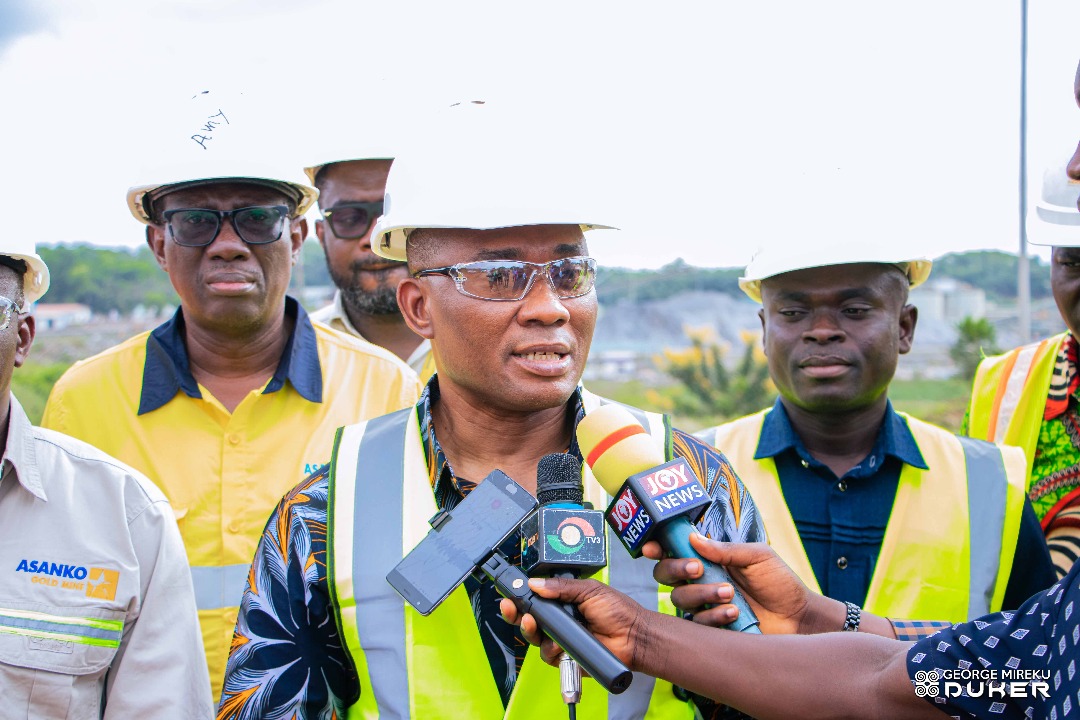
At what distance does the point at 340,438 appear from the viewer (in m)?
2.92

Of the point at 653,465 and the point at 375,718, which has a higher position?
the point at 653,465

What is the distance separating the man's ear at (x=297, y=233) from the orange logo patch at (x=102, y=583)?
5.85ft

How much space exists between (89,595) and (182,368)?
1.42 m

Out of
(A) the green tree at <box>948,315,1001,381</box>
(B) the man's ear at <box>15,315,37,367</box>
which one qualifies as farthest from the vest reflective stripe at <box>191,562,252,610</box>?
(A) the green tree at <box>948,315,1001,381</box>

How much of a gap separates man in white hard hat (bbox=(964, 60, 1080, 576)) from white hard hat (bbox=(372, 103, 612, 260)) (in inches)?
90.2

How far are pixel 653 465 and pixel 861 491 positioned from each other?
178 centimetres

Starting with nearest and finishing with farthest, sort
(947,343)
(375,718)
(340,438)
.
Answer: (375,718)
(340,438)
(947,343)

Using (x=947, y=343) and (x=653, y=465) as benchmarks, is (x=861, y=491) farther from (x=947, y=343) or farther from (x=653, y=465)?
(x=947, y=343)

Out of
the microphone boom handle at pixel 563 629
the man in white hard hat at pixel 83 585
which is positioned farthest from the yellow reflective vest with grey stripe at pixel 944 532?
the man in white hard hat at pixel 83 585

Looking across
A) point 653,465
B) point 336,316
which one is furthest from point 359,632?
point 336,316

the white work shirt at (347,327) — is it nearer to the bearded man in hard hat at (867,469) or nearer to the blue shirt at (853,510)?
the bearded man in hard hat at (867,469)

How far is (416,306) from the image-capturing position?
3.08m
